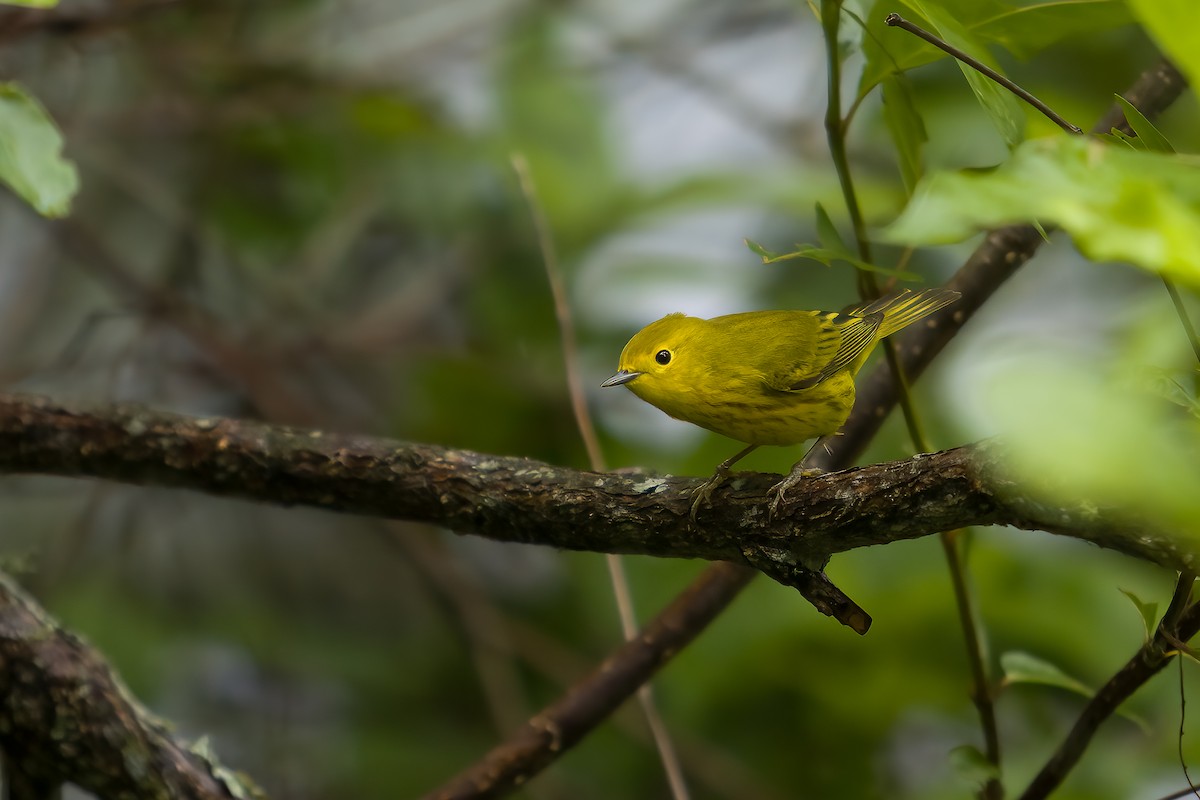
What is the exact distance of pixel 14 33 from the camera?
2025 millimetres

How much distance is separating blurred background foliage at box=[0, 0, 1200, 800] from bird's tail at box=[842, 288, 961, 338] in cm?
87

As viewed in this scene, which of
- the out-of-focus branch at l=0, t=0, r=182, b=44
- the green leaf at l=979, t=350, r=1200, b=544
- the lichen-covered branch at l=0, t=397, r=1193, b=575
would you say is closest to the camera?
the green leaf at l=979, t=350, r=1200, b=544

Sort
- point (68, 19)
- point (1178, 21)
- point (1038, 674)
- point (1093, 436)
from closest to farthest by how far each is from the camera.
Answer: point (1093, 436)
point (1178, 21)
point (1038, 674)
point (68, 19)

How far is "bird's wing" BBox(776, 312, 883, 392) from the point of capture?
1538 millimetres

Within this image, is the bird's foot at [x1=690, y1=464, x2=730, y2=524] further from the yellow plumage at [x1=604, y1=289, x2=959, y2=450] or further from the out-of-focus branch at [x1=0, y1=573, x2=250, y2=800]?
the out-of-focus branch at [x1=0, y1=573, x2=250, y2=800]

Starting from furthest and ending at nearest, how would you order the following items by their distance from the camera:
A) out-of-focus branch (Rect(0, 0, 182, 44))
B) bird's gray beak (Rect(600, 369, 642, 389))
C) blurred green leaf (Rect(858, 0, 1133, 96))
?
1. out-of-focus branch (Rect(0, 0, 182, 44))
2. bird's gray beak (Rect(600, 369, 642, 389))
3. blurred green leaf (Rect(858, 0, 1133, 96))

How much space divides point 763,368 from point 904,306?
227mm

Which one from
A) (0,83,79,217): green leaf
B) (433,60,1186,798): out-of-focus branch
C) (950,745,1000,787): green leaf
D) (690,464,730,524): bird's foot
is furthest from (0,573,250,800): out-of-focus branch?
(950,745,1000,787): green leaf

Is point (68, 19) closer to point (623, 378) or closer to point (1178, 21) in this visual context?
point (623, 378)

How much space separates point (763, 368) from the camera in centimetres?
156

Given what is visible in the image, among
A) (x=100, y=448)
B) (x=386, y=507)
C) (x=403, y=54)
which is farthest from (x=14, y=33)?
(x=403, y=54)

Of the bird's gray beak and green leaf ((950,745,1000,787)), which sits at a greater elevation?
the bird's gray beak

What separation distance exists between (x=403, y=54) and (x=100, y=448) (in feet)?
8.22

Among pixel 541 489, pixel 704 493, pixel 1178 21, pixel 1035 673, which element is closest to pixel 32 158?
pixel 541 489
